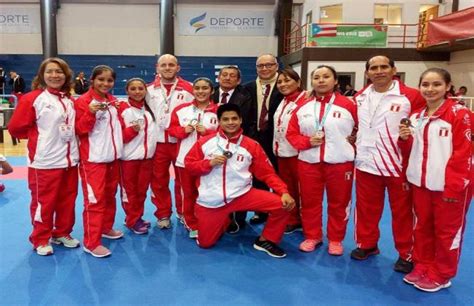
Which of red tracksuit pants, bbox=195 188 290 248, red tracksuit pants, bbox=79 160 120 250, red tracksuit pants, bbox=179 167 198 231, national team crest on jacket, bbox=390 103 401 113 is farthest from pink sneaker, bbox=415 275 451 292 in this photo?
red tracksuit pants, bbox=79 160 120 250

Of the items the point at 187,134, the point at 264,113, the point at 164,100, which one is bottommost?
the point at 187,134

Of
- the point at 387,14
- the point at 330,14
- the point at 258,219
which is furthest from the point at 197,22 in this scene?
the point at 258,219

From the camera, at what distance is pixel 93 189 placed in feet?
11.3

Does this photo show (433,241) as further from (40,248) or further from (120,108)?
(40,248)

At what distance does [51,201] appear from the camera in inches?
133

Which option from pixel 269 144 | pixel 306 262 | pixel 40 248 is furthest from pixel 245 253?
pixel 40 248

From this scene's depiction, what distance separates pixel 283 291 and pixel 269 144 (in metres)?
1.72

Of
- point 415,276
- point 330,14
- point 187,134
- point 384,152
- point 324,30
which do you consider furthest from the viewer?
point 330,14

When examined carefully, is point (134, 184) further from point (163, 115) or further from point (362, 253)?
point (362, 253)

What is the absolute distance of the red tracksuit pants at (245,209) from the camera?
3.59m

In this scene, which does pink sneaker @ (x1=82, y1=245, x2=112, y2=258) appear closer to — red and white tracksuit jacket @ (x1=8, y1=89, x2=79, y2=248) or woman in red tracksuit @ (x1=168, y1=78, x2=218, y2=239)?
red and white tracksuit jacket @ (x1=8, y1=89, x2=79, y2=248)

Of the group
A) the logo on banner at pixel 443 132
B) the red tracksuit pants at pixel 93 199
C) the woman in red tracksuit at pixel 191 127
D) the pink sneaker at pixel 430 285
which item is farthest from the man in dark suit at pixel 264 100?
the pink sneaker at pixel 430 285

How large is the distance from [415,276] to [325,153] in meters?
1.21

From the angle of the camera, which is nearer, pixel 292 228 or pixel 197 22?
pixel 292 228
